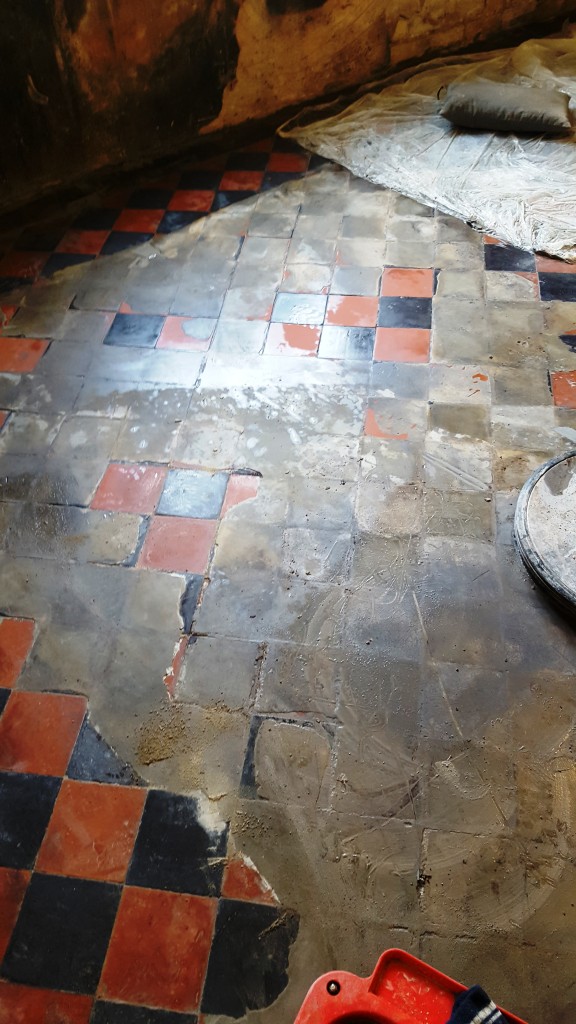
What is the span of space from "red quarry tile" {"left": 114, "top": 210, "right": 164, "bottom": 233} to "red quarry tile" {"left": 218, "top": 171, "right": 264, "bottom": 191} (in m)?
0.42

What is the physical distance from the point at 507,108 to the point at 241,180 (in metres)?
1.44

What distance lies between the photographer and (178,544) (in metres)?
2.52

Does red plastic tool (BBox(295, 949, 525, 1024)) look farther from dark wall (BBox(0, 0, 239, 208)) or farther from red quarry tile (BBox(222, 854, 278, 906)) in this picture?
dark wall (BBox(0, 0, 239, 208))

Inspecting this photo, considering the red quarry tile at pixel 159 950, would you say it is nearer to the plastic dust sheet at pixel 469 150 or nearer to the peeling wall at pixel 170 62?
the plastic dust sheet at pixel 469 150

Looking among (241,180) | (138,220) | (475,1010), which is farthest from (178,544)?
(241,180)

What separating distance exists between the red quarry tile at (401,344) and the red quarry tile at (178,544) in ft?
3.53

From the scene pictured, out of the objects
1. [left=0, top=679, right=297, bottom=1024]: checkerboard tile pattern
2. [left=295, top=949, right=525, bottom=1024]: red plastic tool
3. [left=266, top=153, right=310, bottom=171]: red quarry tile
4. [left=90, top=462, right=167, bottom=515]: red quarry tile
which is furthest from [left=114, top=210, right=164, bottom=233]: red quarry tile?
[left=295, top=949, right=525, bottom=1024]: red plastic tool

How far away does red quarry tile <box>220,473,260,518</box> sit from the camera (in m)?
2.62

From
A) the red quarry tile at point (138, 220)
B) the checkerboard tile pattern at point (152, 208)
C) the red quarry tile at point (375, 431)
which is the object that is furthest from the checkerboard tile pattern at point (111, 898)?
the red quarry tile at point (138, 220)

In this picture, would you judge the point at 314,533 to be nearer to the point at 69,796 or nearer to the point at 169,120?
the point at 69,796

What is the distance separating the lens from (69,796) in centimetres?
202

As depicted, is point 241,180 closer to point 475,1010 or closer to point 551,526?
point 551,526

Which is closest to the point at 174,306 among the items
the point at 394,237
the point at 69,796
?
the point at 394,237

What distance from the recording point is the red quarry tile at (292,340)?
310 cm
